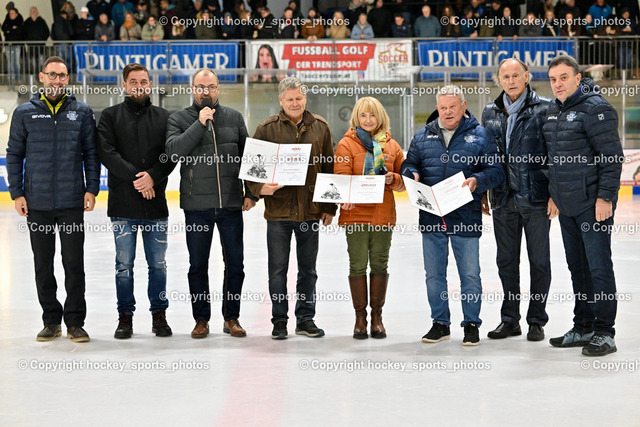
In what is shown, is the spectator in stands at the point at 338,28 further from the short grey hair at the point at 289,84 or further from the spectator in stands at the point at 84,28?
the short grey hair at the point at 289,84

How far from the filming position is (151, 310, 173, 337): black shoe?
631 centimetres

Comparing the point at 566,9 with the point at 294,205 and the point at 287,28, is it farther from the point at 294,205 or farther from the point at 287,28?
the point at 294,205

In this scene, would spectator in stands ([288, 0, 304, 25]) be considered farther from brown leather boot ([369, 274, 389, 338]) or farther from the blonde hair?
brown leather boot ([369, 274, 389, 338])

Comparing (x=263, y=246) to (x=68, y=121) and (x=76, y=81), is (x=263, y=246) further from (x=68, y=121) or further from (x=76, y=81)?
(x=76, y=81)

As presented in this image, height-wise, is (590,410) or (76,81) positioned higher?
(76,81)

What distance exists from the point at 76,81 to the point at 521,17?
1236 centimetres

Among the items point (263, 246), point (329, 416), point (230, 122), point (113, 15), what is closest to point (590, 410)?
point (329, 416)

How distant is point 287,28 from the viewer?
859 inches

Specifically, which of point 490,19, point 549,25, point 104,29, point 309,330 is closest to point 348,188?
point 309,330

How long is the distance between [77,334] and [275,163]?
1913 mm

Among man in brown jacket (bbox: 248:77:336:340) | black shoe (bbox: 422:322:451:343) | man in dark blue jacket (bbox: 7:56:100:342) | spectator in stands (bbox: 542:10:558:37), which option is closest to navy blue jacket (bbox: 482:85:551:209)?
black shoe (bbox: 422:322:451:343)

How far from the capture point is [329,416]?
4.41 meters

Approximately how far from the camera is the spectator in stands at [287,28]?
21.8 metres

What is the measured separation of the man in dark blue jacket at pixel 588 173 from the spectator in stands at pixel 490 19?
53.3 ft
